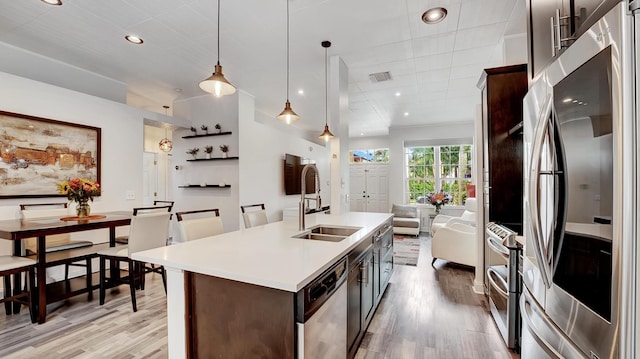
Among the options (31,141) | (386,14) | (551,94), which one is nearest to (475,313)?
(551,94)

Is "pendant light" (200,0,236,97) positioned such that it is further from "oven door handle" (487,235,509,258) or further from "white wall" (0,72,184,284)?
"white wall" (0,72,184,284)

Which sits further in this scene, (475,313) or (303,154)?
(303,154)

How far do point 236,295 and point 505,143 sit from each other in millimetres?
2840

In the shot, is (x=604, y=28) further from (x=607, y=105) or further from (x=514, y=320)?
(x=514, y=320)

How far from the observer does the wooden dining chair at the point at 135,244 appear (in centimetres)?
273

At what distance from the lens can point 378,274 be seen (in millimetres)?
2650

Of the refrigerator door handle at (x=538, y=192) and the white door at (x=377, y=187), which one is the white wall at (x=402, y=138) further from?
the refrigerator door handle at (x=538, y=192)

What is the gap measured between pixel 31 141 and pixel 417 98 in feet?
19.3

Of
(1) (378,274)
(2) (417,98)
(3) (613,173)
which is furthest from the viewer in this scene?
(2) (417,98)

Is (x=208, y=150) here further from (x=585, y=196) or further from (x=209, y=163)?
(x=585, y=196)

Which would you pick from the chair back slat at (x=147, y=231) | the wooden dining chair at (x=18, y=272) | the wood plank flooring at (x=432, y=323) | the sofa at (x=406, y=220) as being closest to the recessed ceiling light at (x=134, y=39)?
the chair back slat at (x=147, y=231)

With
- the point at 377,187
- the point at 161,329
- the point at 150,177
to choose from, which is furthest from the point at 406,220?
the point at 150,177

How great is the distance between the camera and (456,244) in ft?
13.2

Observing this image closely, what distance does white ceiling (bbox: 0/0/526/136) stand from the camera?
2621mm
